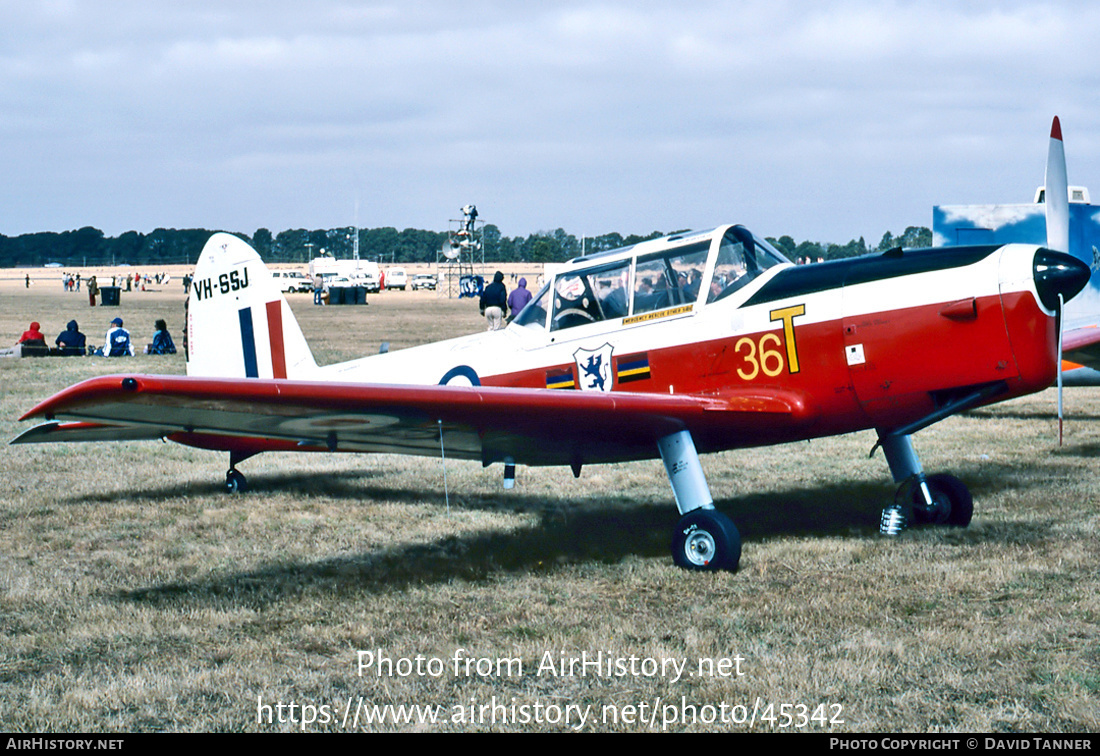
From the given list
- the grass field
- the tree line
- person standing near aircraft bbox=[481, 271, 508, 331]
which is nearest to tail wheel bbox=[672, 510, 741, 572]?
the grass field

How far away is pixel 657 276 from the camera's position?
6.94m

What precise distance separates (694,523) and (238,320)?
4329 mm

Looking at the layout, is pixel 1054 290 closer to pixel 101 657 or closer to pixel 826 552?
pixel 826 552

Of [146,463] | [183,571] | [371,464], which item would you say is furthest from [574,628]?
[146,463]

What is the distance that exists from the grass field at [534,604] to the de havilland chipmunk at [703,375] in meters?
0.65

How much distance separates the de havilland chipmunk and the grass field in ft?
2.14

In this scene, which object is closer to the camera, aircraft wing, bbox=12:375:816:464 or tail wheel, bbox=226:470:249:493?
aircraft wing, bbox=12:375:816:464

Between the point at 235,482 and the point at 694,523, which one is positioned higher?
the point at 694,523

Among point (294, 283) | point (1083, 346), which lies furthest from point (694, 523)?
point (294, 283)

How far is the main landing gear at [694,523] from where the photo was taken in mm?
6102

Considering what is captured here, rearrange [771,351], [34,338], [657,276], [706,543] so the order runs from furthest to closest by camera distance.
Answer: [34,338]
[657,276]
[771,351]
[706,543]

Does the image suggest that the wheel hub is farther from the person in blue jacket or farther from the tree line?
the tree line

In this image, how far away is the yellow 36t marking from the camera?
6484 mm

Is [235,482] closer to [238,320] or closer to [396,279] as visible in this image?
[238,320]
